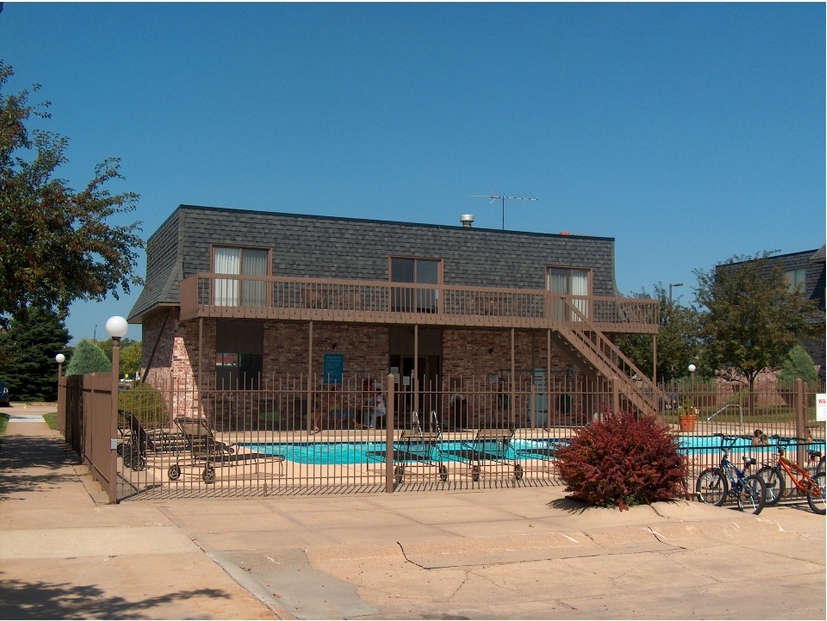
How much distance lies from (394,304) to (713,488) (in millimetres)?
18259

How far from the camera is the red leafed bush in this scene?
12.5 m

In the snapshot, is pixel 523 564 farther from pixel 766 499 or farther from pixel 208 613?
pixel 766 499

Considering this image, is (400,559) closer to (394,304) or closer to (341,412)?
(341,412)

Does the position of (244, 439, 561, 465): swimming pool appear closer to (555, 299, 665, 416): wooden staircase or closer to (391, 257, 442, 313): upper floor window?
(555, 299, 665, 416): wooden staircase

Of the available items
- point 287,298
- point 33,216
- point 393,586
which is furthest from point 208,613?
point 287,298

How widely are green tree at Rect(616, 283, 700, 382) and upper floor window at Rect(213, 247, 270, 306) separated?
1879 cm

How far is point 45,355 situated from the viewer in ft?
190

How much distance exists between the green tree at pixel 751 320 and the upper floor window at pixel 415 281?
1393 cm

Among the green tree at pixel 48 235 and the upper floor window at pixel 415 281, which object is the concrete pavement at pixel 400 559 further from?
the upper floor window at pixel 415 281

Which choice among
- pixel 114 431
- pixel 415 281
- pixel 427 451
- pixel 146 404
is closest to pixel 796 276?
pixel 415 281

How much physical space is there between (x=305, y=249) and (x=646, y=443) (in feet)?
64.6

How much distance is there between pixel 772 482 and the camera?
13.6 m

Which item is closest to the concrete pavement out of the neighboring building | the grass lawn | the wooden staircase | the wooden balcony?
the wooden balcony

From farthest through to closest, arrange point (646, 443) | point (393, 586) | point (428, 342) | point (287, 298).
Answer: point (428, 342), point (287, 298), point (646, 443), point (393, 586)
